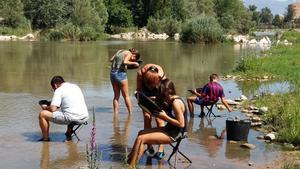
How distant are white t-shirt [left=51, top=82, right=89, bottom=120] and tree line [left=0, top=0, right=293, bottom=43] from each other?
5053cm

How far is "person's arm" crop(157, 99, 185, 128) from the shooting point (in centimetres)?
802

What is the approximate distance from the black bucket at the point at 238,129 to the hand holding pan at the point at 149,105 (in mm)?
2797

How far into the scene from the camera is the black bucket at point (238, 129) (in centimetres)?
1046

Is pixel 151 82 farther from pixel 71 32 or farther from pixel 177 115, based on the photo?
pixel 71 32

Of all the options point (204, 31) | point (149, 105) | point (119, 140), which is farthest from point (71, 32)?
point (149, 105)

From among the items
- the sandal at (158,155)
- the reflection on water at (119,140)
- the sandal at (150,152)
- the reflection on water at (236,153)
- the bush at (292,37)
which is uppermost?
the bush at (292,37)

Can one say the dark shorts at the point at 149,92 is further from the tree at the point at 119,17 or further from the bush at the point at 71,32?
the tree at the point at 119,17

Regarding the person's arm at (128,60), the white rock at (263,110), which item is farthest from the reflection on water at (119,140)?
the white rock at (263,110)

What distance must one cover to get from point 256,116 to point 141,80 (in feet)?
15.8

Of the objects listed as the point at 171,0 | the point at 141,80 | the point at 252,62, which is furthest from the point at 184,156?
the point at 171,0

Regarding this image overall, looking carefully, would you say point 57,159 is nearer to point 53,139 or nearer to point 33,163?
point 33,163

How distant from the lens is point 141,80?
9.45m

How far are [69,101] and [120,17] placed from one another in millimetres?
84029

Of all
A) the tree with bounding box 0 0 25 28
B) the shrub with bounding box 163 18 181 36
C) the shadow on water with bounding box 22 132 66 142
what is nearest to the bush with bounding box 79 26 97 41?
the tree with bounding box 0 0 25 28
